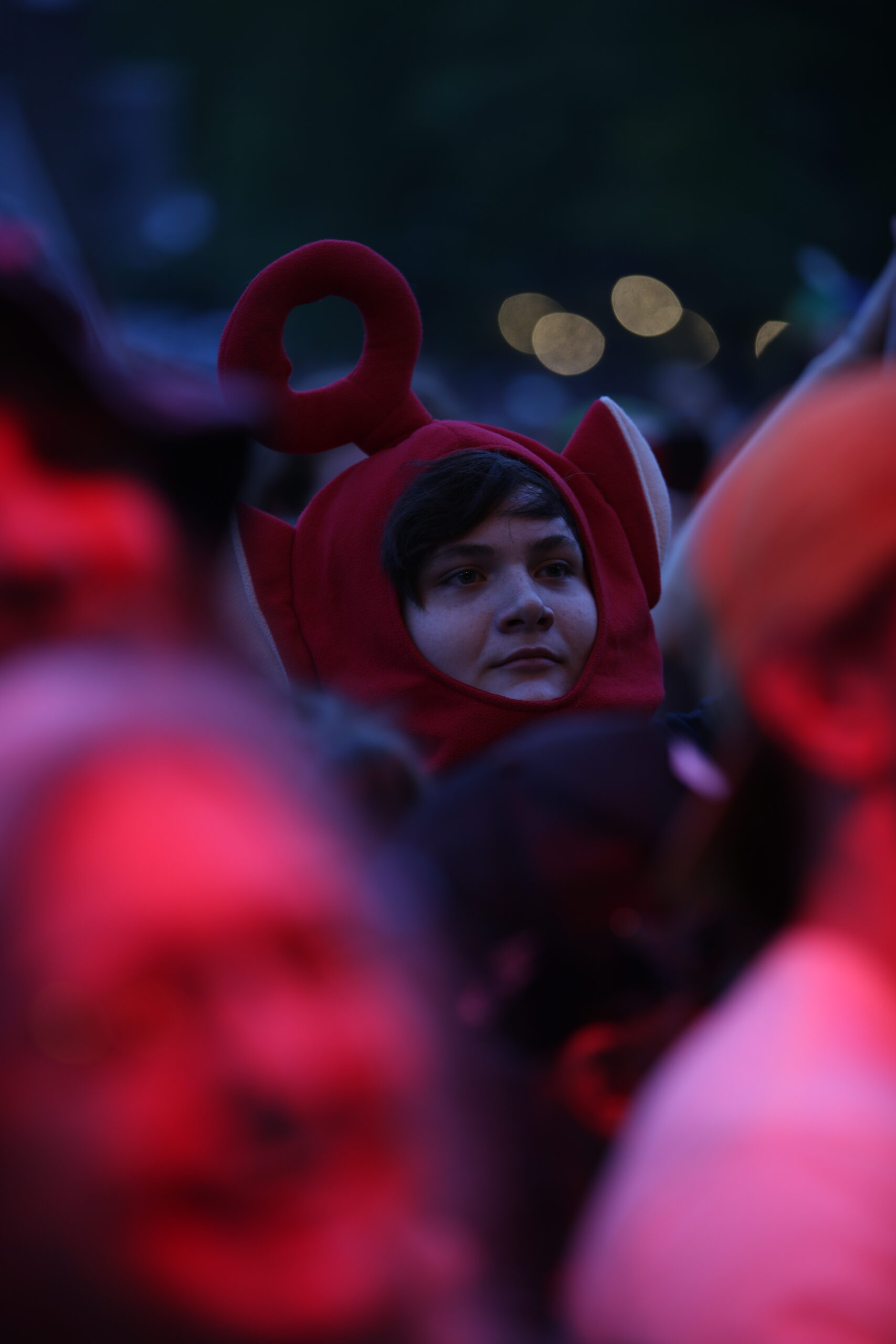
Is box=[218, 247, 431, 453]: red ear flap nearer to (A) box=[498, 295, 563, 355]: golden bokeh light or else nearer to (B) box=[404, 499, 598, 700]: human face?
(B) box=[404, 499, 598, 700]: human face

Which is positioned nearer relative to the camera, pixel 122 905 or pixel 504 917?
pixel 122 905

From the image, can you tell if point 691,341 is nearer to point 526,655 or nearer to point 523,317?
point 523,317

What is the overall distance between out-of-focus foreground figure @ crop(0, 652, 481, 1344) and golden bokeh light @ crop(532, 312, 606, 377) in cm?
1923

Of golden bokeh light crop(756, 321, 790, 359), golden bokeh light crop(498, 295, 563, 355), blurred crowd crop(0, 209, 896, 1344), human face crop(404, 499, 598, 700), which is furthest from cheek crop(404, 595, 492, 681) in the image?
golden bokeh light crop(498, 295, 563, 355)

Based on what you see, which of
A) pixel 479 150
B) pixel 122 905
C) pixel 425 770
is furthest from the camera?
pixel 479 150

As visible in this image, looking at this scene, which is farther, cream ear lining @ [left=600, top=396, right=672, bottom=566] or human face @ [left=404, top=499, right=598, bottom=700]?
cream ear lining @ [left=600, top=396, right=672, bottom=566]

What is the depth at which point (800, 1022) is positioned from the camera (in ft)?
2.84

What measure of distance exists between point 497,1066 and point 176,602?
44 centimetres

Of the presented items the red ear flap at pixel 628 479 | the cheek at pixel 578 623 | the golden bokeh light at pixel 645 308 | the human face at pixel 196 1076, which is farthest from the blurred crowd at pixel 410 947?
the golden bokeh light at pixel 645 308

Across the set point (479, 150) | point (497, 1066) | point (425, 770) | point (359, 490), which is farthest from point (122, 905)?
point (479, 150)

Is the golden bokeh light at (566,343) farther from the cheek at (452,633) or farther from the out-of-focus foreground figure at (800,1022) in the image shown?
the out-of-focus foreground figure at (800,1022)

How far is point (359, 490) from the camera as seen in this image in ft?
7.08

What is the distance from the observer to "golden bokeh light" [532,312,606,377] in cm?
1956

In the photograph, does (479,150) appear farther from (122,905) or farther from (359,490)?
(122,905)
